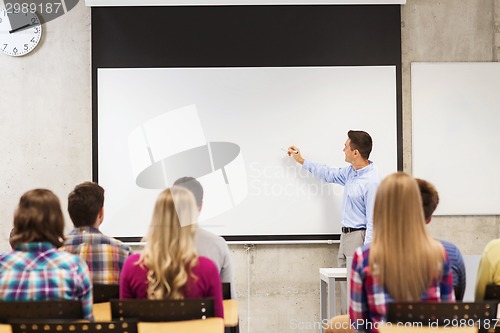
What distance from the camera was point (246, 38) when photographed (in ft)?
18.7

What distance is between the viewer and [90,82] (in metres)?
5.68

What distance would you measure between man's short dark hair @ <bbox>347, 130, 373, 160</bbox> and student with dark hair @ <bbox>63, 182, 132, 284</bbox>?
8.80ft

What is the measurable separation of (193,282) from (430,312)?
3.11 feet

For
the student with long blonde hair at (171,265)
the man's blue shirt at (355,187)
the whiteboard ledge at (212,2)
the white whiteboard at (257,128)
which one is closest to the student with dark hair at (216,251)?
the student with long blonde hair at (171,265)

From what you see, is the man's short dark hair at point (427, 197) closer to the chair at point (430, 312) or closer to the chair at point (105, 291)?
the chair at point (430, 312)

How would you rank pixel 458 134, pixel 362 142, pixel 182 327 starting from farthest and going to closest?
pixel 458 134 → pixel 362 142 → pixel 182 327

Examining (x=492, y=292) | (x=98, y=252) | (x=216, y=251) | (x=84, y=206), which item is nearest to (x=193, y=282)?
(x=216, y=251)

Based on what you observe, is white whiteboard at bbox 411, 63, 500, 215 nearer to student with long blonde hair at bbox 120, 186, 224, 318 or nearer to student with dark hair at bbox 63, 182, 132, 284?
student with dark hair at bbox 63, 182, 132, 284

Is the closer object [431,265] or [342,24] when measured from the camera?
[431,265]

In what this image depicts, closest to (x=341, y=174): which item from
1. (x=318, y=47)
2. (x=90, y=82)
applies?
(x=318, y=47)

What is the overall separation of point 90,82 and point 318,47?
81.3 inches

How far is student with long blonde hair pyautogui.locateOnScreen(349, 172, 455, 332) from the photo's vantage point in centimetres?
247

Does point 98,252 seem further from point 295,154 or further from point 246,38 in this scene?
point 246,38

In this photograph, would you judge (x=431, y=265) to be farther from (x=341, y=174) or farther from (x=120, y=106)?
(x=120, y=106)
